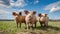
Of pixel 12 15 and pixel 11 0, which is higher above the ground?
pixel 11 0

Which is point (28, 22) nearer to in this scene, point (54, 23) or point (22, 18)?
point (22, 18)

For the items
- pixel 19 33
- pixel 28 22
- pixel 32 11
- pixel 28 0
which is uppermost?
pixel 28 0

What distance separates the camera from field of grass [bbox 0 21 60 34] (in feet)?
5.05

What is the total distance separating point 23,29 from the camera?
1.57m

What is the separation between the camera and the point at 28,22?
1579 mm

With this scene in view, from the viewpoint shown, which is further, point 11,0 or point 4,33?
point 11,0

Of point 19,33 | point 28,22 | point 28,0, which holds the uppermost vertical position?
point 28,0

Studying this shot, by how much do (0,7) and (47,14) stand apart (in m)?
0.51

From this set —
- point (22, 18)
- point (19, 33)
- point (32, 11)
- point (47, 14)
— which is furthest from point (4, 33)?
point (47, 14)

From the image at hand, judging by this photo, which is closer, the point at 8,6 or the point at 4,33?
the point at 4,33

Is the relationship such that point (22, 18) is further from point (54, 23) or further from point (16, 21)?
point (54, 23)

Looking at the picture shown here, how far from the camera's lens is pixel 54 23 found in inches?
64.5

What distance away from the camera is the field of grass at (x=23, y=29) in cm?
154

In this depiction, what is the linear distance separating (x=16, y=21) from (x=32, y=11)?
201 mm
